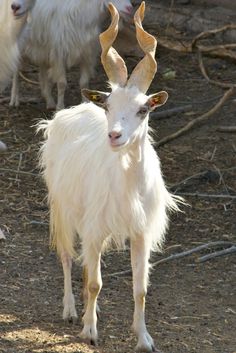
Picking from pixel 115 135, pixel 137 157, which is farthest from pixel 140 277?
pixel 115 135

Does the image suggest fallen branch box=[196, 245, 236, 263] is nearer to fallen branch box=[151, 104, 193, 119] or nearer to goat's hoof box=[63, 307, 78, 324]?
goat's hoof box=[63, 307, 78, 324]

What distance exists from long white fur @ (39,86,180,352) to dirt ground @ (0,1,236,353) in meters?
0.24

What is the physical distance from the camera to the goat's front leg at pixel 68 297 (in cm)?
574

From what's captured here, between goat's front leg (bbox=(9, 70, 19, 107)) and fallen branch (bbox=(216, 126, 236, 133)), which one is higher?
fallen branch (bbox=(216, 126, 236, 133))

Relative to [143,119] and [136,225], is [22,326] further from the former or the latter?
[143,119]

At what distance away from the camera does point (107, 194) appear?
17.1 feet

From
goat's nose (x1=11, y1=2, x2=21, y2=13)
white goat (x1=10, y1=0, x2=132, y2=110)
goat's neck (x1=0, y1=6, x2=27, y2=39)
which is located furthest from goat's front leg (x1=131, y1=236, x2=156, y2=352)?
white goat (x1=10, y1=0, x2=132, y2=110)

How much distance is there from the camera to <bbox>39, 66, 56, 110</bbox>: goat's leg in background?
10.1 meters

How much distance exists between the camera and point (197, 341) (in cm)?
549

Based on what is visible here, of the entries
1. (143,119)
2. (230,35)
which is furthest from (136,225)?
(230,35)

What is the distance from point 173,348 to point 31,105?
17.5 ft

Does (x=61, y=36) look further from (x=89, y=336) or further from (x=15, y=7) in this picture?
(x=89, y=336)

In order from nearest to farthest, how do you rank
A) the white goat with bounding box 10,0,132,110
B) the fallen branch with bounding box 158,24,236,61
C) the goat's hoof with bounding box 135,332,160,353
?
the goat's hoof with bounding box 135,332,160,353 → the fallen branch with bounding box 158,24,236,61 → the white goat with bounding box 10,0,132,110

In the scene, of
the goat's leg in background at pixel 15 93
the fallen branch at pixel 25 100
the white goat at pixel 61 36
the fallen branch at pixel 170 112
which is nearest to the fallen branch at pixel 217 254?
the fallen branch at pixel 170 112
